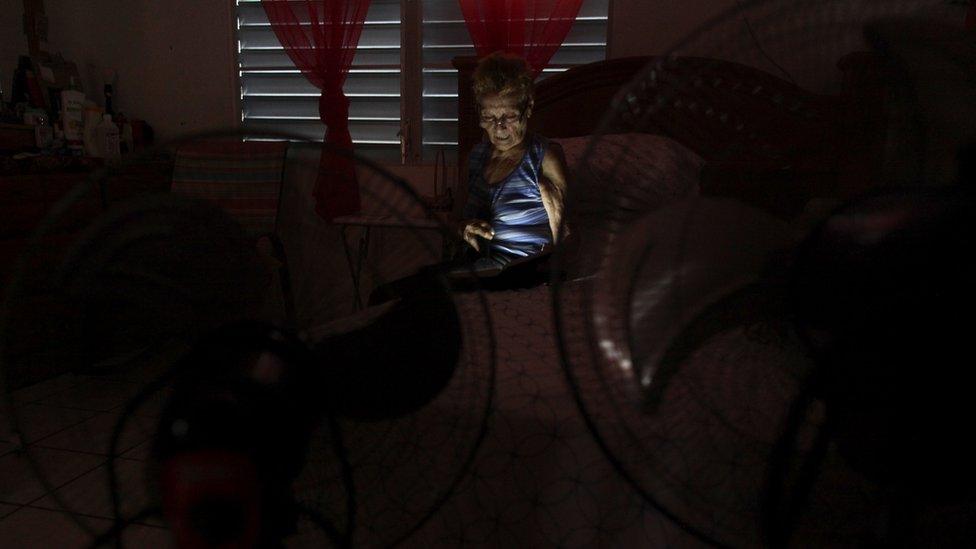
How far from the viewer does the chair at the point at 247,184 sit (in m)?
0.75

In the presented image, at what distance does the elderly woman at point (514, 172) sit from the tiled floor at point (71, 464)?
893 millimetres

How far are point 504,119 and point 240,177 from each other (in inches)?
33.4

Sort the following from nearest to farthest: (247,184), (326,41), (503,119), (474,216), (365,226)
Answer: (365,226) < (247,184) < (503,119) < (474,216) < (326,41)

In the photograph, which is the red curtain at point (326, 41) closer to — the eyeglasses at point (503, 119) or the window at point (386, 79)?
the window at point (386, 79)

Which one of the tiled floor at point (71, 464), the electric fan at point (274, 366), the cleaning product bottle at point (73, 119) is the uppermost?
the cleaning product bottle at point (73, 119)

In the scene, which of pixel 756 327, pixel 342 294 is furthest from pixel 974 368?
pixel 342 294

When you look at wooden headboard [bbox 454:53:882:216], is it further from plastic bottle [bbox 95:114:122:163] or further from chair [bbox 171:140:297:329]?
plastic bottle [bbox 95:114:122:163]

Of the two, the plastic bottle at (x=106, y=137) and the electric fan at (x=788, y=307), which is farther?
the plastic bottle at (x=106, y=137)

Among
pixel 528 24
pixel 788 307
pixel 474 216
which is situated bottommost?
pixel 474 216

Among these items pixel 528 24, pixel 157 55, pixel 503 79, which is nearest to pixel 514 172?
pixel 503 79

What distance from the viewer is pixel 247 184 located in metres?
1.09

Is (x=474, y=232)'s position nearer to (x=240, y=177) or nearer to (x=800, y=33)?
(x=240, y=177)

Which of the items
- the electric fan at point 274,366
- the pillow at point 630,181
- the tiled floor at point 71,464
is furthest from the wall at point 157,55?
the pillow at point 630,181

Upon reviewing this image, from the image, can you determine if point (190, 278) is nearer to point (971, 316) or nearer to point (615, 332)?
point (615, 332)
